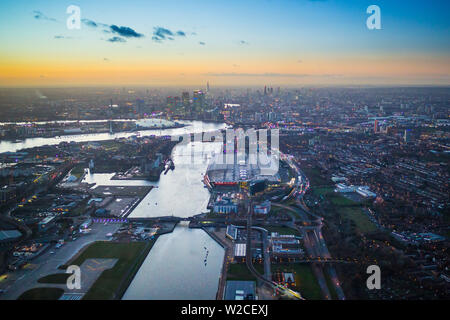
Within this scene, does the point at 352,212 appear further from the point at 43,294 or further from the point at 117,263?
the point at 43,294

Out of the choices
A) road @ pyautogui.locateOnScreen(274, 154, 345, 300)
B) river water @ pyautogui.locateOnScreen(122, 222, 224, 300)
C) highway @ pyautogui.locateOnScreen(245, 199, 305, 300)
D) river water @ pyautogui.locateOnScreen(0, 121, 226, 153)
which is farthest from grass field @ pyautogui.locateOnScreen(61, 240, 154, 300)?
river water @ pyautogui.locateOnScreen(0, 121, 226, 153)

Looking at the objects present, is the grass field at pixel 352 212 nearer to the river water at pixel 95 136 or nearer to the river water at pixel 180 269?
the river water at pixel 180 269

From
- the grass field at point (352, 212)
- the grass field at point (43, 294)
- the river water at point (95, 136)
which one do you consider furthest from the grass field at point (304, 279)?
the river water at point (95, 136)

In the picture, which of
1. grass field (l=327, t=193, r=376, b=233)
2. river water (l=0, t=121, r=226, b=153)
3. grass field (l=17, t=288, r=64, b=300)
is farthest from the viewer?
river water (l=0, t=121, r=226, b=153)

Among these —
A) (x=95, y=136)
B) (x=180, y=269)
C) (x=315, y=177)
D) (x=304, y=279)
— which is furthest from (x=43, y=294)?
(x=95, y=136)

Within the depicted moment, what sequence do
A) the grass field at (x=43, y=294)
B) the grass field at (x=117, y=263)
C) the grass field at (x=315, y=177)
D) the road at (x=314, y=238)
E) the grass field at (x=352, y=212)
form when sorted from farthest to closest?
the grass field at (x=315, y=177)
the grass field at (x=352, y=212)
the road at (x=314, y=238)
the grass field at (x=117, y=263)
the grass field at (x=43, y=294)

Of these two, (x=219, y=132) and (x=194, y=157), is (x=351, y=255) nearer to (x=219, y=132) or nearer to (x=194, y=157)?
(x=194, y=157)

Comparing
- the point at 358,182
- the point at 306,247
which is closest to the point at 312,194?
the point at 358,182

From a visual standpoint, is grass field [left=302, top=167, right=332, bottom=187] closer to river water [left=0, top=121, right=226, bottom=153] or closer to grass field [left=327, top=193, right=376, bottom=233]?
grass field [left=327, top=193, right=376, bottom=233]
